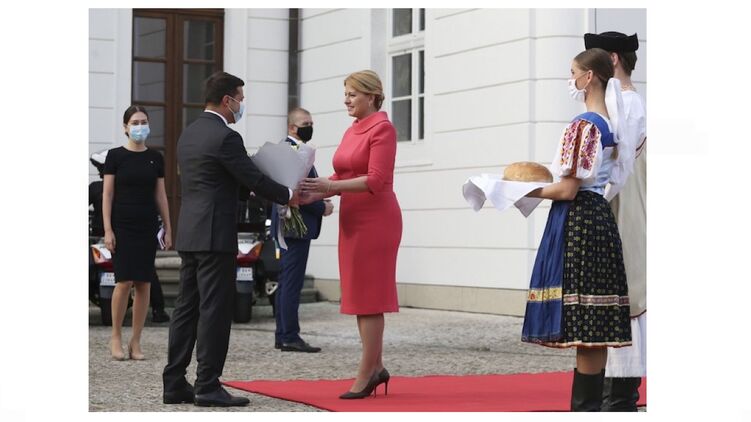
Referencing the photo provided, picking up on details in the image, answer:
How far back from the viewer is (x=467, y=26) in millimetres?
12492

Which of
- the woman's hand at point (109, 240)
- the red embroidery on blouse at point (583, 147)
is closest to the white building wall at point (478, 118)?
the woman's hand at point (109, 240)

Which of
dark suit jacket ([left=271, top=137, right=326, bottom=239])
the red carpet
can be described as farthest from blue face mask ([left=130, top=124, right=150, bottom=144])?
the red carpet

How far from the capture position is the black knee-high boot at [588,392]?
217 inches

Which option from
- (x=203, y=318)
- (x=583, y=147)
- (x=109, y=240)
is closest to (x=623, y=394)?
(x=583, y=147)

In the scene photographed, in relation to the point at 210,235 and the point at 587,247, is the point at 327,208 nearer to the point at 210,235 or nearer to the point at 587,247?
the point at 210,235

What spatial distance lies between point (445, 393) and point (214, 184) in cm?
170

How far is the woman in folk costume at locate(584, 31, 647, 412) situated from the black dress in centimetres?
365

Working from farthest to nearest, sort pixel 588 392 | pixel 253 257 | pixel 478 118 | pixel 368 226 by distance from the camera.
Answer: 1. pixel 478 118
2. pixel 253 257
3. pixel 368 226
4. pixel 588 392

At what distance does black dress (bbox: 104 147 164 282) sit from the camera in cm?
857

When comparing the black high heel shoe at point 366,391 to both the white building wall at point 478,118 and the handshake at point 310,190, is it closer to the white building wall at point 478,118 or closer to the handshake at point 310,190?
the handshake at point 310,190

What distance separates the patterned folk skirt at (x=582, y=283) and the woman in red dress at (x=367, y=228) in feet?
4.16

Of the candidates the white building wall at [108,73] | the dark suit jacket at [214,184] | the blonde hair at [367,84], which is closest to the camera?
the dark suit jacket at [214,184]

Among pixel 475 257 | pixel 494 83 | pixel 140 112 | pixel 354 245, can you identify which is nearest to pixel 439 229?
pixel 475 257

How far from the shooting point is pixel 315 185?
21.3ft
